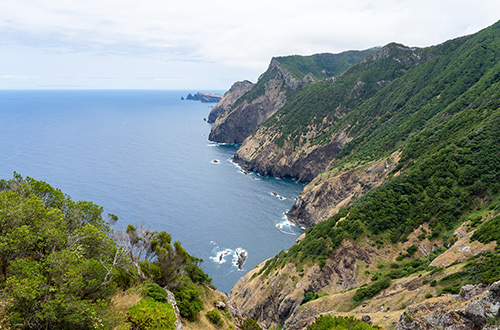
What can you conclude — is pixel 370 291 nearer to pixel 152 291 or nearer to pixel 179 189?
pixel 152 291

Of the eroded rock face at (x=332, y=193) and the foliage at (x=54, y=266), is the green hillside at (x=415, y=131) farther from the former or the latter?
the foliage at (x=54, y=266)

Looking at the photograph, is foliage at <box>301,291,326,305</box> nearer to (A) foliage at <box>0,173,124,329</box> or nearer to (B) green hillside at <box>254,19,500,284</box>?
(B) green hillside at <box>254,19,500,284</box>

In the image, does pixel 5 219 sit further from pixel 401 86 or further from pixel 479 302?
pixel 401 86

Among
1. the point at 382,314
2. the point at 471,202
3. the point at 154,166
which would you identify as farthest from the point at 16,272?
the point at 154,166

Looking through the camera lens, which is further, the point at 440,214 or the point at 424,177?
the point at 424,177

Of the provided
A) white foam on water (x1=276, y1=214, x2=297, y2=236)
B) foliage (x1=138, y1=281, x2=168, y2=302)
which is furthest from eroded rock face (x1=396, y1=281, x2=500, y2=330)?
white foam on water (x1=276, y1=214, x2=297, y2=236)

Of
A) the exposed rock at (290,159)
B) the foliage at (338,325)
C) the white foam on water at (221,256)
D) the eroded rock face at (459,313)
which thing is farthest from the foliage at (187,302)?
the exposed rock at (290,159)

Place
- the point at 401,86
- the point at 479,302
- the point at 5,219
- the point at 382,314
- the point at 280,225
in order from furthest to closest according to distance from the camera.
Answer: the point at 401,86
the point at 280,225
the point at 382,314
the point at 479,302
the point at 5,219
